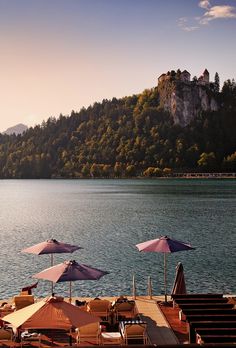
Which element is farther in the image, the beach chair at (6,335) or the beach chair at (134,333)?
the beach chair at (6,335)

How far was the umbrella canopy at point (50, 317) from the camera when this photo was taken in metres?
12.8

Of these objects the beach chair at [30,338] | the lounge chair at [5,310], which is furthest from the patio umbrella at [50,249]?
the beach chair at [30,338]

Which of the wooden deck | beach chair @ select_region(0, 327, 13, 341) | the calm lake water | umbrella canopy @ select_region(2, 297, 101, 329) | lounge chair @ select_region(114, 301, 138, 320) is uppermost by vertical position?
umbrella canopy @ select_region(2, 297, 101, 329)

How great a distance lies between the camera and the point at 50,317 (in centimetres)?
1302

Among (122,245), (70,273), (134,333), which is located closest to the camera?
(134,333)

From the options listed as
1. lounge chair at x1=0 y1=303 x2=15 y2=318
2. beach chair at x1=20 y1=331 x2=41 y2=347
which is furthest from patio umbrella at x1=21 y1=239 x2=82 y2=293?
beach chair at x1=20 y1=331 x2=41 y2=347

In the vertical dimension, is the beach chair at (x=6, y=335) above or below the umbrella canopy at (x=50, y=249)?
below

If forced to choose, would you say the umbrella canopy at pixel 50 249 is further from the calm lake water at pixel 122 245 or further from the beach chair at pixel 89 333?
the calm lake water at pixel 122 245

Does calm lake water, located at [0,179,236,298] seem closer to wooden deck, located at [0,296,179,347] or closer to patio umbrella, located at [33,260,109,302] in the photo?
wooden deck, located at [0,296,179,347]

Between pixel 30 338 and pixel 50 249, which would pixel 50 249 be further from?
pixel 30 338

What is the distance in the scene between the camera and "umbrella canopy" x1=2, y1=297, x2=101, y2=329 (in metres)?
12.8

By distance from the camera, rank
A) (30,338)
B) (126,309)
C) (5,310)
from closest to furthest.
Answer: (30,338) → (5,310) → (126,309)

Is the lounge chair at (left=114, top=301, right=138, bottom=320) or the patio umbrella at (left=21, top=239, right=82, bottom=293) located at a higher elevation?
the patio umbrella at (left=21, top=239, right=82, bottom=293)

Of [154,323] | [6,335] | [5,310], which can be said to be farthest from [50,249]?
[6,335]
